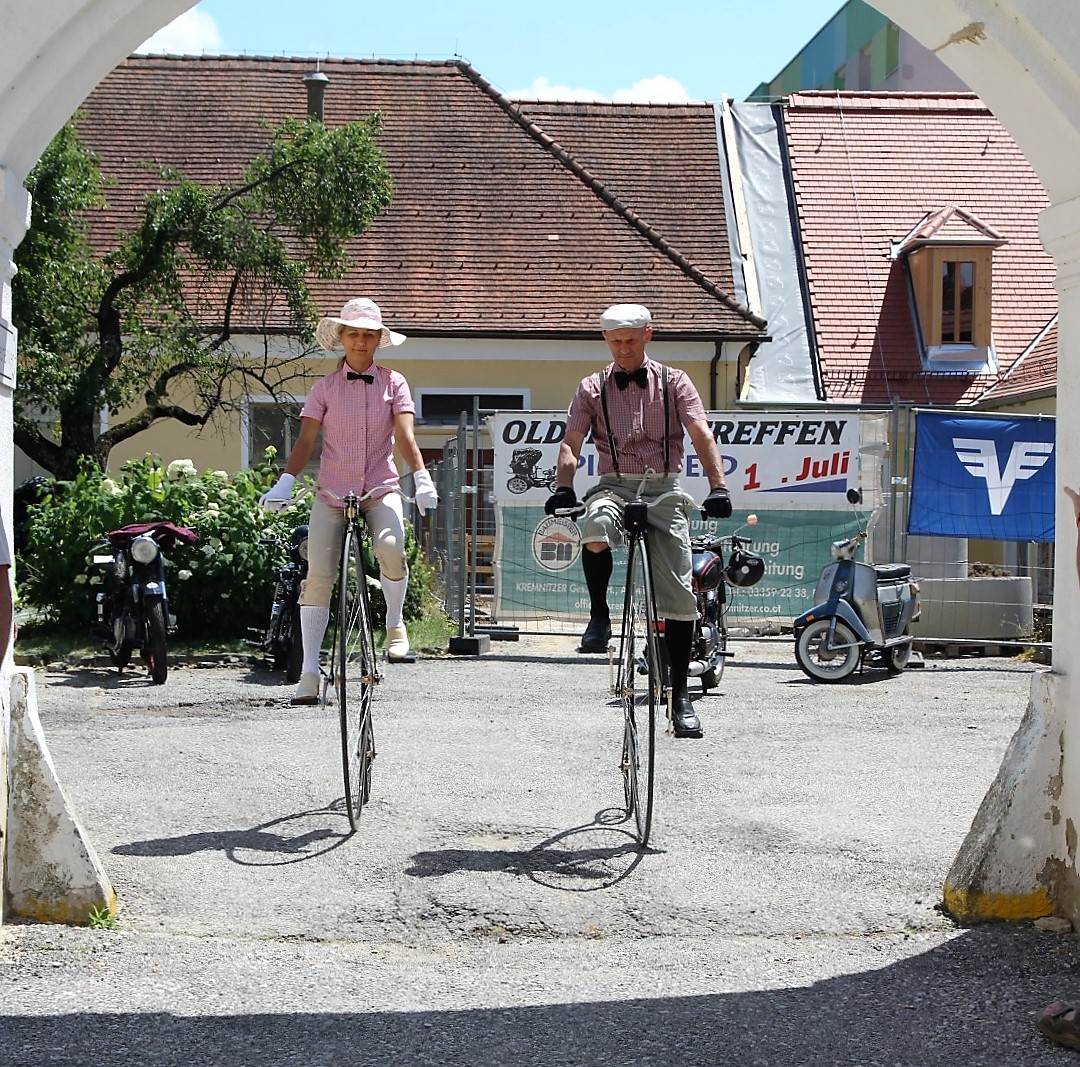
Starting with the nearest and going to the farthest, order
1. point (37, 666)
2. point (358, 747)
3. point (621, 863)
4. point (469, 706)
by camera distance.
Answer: point (621, 863), point (358, 747), point (469, 706), point (37, 666)

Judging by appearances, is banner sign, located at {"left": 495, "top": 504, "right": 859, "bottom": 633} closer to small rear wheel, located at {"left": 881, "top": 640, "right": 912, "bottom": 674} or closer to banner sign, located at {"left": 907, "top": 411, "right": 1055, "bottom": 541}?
banner sign, located at {"left": 907, "top": 411, "right": 1055, "bottom": 541}

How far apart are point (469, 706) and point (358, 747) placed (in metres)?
3.99

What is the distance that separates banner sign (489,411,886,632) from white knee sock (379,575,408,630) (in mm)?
7674

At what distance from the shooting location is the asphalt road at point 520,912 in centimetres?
438

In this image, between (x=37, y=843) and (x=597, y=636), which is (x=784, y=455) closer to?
(x=597, y=636)

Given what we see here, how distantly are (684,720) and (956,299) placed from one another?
21.5 metres

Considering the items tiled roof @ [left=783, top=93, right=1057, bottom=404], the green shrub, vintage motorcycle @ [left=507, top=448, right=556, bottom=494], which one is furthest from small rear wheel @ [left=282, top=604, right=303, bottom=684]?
tiled roof @ [left=783, top=93, right=1057, bottom=404]

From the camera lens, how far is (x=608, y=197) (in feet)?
88.3

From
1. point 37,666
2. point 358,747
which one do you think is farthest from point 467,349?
point 358,747

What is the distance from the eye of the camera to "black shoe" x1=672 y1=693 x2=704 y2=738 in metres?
7.05

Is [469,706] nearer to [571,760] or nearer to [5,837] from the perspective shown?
[571,760]

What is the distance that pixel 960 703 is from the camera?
11617mm

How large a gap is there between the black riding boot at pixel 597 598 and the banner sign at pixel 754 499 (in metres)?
7.65

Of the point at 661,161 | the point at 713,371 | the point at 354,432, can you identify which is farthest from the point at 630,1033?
the point at 661,161
